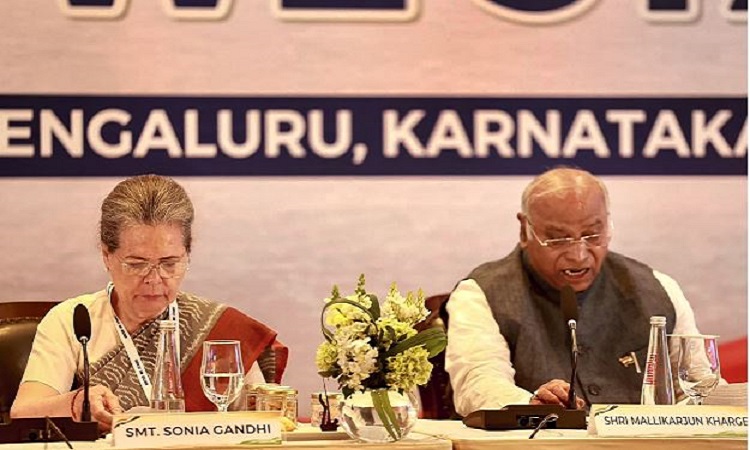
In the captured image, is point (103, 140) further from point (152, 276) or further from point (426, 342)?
point (426, 342)

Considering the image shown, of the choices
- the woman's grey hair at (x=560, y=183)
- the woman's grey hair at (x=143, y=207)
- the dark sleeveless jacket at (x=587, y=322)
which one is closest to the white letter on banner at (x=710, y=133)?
the dark sleeveless jacket at (x=587, y=322)

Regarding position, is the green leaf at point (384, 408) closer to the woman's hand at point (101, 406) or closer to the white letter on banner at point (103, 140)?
the woman's hand at point (101, 406)

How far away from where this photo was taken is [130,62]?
4.96m

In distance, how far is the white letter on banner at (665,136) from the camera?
5.17 meters

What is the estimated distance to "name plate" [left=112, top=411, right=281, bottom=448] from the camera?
9.00 feet

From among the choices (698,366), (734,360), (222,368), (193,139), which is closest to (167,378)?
(222,368)

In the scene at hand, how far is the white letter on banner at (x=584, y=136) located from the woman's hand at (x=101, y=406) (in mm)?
2386

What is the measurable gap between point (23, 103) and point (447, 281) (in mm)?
1578

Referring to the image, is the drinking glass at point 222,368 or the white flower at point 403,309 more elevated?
the white flower at point 403,309

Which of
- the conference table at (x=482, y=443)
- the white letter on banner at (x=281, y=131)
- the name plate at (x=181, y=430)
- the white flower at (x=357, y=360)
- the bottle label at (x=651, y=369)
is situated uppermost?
the white letter on banner at (x=281, y=131)

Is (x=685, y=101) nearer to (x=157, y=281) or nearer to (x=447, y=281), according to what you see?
(x=447, y=281)

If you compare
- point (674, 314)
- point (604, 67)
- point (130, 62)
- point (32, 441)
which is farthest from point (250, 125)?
point (32, 441)

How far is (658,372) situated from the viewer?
316 cm

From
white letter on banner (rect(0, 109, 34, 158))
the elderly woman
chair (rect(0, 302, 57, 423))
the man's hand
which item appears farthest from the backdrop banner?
the man's hand
